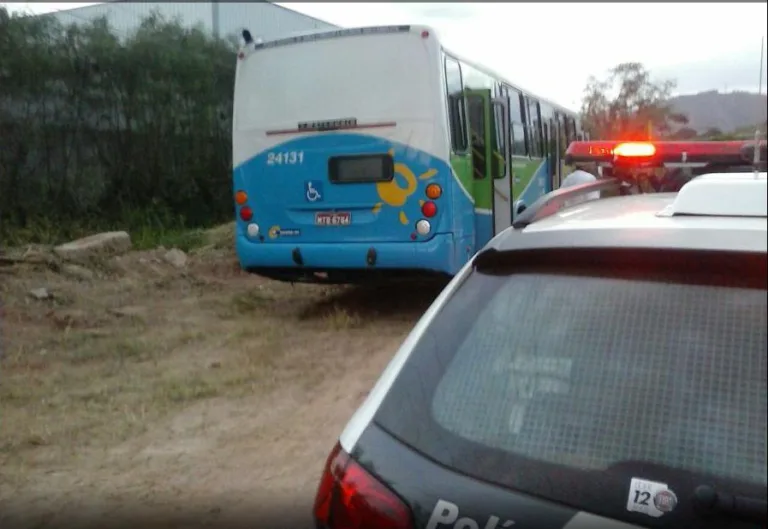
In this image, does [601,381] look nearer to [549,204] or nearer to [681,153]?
[549,204]

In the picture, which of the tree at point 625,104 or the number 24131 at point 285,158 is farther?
the tree at point 625,104

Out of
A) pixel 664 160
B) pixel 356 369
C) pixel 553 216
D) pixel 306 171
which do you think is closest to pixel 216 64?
pixel 306 171

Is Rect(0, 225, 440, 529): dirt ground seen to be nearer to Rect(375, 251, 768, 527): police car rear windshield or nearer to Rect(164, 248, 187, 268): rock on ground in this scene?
Rect(164, 248, 187, 268): rock on ground

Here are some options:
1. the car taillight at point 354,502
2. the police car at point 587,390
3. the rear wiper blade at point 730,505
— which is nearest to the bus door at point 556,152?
the police car at point 587,390

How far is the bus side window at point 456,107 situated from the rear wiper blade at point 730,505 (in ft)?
23.9

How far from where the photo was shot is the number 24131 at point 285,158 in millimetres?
9125

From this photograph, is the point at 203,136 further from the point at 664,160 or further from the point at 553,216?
the point at 553,216

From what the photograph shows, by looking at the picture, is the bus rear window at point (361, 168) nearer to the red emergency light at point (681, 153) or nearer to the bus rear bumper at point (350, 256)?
the bus rear bumper at point (350, 256)

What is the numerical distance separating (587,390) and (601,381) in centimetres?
4

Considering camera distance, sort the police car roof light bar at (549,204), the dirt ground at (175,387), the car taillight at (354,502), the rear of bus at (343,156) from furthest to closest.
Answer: the rear of bus at (343,156) → the dirt ground at (175,387) → the police car roof light bar at (549,204) → the car taillight at (354,502)

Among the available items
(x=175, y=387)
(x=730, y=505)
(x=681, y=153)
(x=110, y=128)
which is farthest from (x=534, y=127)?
(x=730, y=505)

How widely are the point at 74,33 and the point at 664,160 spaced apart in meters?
12.0

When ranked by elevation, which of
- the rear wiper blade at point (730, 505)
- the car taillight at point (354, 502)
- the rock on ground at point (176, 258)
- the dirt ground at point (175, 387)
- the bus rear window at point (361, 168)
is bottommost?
the dirt ground at point (175, 387)

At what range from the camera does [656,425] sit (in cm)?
197
